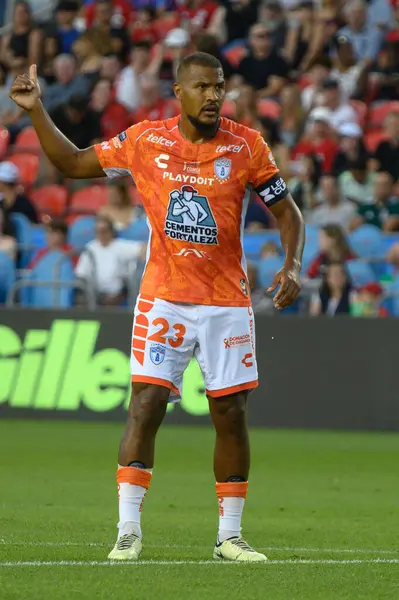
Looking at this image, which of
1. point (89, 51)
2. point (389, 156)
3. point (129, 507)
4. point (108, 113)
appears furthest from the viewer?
point (89, 51)

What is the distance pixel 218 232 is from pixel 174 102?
15.0 meters

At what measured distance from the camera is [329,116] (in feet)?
67.0

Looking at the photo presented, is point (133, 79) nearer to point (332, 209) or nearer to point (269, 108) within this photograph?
point (269, 108)

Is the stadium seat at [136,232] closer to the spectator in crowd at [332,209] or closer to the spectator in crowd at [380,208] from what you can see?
the spectator in crowd at [332,209]

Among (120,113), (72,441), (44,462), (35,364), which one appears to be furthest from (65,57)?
(44,462)

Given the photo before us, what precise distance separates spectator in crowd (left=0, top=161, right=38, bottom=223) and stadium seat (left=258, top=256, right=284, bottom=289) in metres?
4.08

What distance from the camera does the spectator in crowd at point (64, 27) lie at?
24.8 m

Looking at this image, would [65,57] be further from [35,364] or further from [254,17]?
[35,364]

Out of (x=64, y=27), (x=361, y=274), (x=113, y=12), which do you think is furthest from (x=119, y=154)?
(x=64, y=27)

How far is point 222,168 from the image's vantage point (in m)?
7.38

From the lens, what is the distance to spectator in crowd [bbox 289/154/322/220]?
18.7 metres

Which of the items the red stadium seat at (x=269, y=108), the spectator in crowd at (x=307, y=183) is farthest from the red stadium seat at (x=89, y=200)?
the spectator in crowd at (x=307, y=183)

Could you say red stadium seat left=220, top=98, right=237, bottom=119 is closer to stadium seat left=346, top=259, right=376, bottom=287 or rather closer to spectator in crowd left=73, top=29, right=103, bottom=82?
spectator in crowd left=73, top=29, right=103, bottom=82

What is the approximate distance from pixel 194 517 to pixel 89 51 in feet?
51.7
